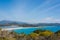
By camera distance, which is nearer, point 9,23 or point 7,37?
point 7,37

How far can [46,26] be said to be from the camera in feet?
40.2

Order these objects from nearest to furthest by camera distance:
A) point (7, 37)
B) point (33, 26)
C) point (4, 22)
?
point (7, 37), point (4, 22), point (33, 26)

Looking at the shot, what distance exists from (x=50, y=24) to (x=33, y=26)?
3.57 feet

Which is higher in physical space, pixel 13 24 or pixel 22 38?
pixel 13 24

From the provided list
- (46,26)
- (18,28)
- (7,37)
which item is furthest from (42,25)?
(7,37)

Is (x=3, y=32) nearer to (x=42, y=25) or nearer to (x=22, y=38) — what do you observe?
(x=22, y=38)

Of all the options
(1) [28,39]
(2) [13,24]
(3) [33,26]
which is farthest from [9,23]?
(1) [28,39]

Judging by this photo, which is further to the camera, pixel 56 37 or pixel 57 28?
pixel 57 28

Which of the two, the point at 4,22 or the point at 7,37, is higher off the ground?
the point at 4,22

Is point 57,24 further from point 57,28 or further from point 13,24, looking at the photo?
point 13,24

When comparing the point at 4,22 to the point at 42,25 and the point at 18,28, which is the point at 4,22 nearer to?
the point at 18,28

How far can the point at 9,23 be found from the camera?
11328 mm

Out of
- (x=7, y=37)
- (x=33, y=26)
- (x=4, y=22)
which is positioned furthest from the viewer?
(x=33, y=26)

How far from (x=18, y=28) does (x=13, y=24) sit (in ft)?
1.56
